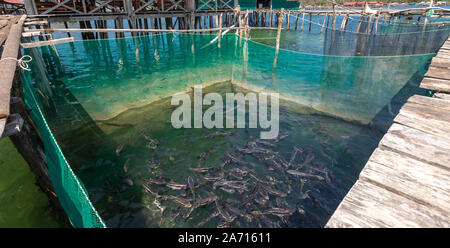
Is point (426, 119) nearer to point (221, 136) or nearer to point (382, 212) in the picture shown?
point (382, 212)

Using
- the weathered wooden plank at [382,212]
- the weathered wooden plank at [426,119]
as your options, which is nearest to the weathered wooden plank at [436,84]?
the weathered wooden plank at [426,119]

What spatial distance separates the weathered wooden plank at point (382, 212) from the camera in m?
1.81

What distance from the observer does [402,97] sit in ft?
35.0

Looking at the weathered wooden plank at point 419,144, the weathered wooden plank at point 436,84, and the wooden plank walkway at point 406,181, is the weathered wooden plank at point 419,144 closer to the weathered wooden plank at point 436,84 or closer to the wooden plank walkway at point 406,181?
the wooden plank walkway at point 406,181

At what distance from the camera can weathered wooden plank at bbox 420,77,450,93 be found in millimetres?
3962

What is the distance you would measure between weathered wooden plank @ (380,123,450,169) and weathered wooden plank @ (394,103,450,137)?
0.43 feet

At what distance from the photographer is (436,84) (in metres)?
4.13

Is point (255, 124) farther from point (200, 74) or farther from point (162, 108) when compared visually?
point (200, 74)

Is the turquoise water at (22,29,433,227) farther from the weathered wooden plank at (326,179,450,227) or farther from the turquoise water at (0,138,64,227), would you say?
the weathered wooden plank at (326,179,450,227)

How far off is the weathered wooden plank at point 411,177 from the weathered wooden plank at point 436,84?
2.53 m

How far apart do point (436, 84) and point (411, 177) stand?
3068 millimetres

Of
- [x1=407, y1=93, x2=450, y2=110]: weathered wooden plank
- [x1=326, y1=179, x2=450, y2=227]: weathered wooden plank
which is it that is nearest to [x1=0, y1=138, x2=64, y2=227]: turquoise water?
[x1=326, y1=179, x2=450, y2=227]: weathered wooden plank

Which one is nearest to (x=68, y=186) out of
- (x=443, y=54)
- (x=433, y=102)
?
(x=433, y=102)

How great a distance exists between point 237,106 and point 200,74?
4.54m
